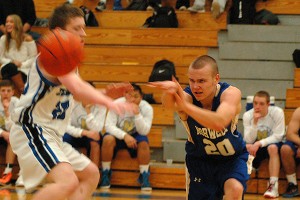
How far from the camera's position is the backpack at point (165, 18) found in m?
11.3

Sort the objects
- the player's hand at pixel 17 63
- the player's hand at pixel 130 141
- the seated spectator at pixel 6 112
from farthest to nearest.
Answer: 1. the player's hand at pixel 17 63
2. the seated spectator at pixel 6 112
3. the player's hand at pixel 130 141

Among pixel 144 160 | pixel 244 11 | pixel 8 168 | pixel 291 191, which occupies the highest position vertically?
pixel 244 11

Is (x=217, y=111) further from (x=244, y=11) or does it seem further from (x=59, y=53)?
(x=244, y=11)

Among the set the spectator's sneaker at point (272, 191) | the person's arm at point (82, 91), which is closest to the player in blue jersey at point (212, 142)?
the person's arm at point (82, 91)

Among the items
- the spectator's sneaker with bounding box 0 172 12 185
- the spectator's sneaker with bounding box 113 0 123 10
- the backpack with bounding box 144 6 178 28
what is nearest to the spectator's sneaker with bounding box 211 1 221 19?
the backpack with bounding box 144 6 178 28

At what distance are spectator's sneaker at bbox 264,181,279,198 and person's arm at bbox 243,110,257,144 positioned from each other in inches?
25.8

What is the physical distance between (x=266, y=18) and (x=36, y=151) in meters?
7.11

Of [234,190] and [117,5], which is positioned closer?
[234,190]

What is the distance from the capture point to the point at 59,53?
4.44 m

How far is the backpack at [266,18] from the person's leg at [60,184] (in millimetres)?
7086

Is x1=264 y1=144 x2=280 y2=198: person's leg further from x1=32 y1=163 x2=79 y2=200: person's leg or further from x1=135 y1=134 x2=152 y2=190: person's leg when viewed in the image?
x1=32 y1=163 x2=79 y2=200: person's leg

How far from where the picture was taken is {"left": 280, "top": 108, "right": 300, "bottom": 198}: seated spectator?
888 centimetres

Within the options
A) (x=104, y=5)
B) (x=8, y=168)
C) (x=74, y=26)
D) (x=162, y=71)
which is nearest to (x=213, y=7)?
(x=162, y=71)

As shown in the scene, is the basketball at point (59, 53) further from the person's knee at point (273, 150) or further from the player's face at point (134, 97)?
the person's knee at point (273, 150)
